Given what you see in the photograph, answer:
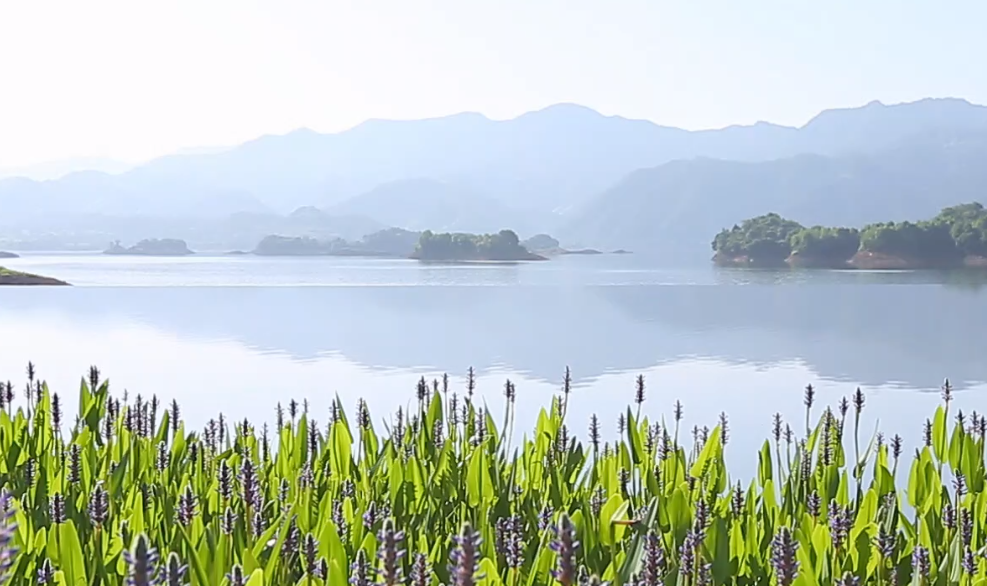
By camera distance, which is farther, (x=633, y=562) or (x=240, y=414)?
(x=240, y=414)

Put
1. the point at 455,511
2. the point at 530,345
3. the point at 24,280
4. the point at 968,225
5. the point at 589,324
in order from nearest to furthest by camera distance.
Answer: the point at 455,511 < the point at 530,345 < the point at 589,324 < the point at 24,280 < the point at 968,225

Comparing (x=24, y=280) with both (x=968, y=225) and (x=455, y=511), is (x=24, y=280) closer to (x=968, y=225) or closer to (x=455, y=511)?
(x=455, y=511)

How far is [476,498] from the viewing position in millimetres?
1845

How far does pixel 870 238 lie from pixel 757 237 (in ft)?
8.99

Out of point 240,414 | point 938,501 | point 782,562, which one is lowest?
point 240,414

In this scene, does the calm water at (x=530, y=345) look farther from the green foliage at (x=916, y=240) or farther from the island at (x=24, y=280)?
the green foliage at (x=916, y=240)

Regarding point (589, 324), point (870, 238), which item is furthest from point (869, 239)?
point (589, 324)

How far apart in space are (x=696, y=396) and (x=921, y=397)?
3.03 ft

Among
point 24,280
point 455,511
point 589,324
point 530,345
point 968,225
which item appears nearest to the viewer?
point 455,511

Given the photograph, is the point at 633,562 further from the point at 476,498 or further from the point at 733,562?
the point at 476,498

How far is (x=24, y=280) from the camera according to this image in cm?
1198

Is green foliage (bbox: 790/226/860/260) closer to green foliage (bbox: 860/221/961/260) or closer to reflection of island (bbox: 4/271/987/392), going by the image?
green foliage (bbox: 860/221/961/260)

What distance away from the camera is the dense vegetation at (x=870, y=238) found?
17062 millimetres

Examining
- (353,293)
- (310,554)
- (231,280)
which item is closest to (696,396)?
(310,554)
